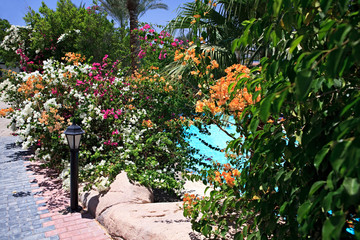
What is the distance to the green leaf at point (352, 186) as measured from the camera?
0.79m

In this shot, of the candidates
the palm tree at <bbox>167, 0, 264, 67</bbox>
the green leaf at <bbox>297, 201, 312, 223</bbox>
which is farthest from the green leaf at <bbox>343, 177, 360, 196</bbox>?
the palm tree at <bbox>167, 0, 264, 67</bbox>

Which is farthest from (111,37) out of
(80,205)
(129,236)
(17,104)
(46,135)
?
(129,236)

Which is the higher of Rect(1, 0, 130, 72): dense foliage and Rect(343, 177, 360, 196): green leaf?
Rect(1, 0, 130, 72): dense foliage

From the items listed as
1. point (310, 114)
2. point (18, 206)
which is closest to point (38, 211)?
point (18, 206)

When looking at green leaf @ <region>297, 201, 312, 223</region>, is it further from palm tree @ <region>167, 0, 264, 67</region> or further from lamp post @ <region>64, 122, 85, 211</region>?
palm tree @ <region>167, 0, 264, 67</region>

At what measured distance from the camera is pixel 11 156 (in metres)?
6.83

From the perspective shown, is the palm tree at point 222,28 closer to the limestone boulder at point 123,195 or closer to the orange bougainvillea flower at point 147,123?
the orange bougainvillea flower at point 147,123

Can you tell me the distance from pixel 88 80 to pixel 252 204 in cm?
497

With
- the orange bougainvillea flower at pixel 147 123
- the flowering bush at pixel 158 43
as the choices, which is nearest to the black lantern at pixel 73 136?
the orange bougainvillea flower at pixel 147 123

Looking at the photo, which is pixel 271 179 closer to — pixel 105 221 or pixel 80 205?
pixel 105 221

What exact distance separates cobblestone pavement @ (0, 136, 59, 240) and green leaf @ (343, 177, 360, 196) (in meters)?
3.33

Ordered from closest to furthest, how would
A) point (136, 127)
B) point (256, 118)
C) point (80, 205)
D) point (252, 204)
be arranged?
1. point (256, 118)
2. point (252, 204)
3. point (80, 205)
4. point (136, 127)

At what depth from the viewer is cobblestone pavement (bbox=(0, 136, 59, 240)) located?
134 inches

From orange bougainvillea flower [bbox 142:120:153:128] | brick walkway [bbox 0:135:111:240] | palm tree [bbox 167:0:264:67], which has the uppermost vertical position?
palm tree [bbox 167:0:264:67]
